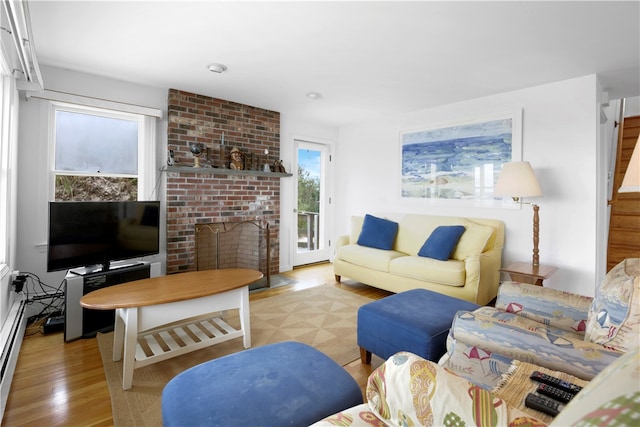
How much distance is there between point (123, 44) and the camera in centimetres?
256

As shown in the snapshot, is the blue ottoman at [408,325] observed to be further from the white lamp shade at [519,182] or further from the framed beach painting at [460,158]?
the framed beach painting at [460,158]

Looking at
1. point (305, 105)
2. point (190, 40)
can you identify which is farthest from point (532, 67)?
point (190, 40)

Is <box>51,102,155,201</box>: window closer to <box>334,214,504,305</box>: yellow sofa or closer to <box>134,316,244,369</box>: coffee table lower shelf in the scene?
<box>134,316,244,369</box>: coffee table lower shelf

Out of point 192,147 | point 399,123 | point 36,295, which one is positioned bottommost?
point 36,295

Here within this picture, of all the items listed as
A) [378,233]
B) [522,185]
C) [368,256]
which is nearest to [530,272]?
[522,185]

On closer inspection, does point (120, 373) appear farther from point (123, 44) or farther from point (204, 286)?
point (123, 44)

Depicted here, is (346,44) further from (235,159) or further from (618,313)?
(618,313)

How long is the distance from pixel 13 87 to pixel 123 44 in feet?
3.17

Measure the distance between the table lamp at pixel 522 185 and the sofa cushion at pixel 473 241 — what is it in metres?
0.41

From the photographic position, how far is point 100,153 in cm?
334

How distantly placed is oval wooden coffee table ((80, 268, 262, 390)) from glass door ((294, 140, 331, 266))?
2519 mm

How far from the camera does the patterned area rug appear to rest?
5.88ft

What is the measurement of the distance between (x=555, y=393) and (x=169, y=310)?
2.03 metres

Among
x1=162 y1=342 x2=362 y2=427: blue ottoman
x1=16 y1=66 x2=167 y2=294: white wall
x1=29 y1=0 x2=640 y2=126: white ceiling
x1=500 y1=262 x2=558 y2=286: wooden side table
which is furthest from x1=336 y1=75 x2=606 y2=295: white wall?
x1=16 y1=66 x2=167 y2=294: white wall
